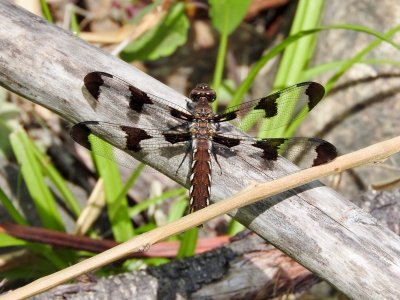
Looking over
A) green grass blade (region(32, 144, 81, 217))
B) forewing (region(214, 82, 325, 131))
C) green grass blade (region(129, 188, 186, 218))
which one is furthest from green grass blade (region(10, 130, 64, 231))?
forewing (region(214, 82, 325, 131))

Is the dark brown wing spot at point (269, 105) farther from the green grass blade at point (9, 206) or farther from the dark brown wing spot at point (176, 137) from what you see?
the green grass blade at point (9, 206)

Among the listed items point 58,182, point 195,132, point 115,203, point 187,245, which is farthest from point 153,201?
point 195,132

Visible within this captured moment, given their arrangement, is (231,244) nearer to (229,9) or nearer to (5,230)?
(5,230)

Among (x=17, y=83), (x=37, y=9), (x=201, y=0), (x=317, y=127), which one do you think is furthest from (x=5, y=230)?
(x=201, y=0)

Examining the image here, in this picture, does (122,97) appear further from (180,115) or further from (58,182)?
(58,182)

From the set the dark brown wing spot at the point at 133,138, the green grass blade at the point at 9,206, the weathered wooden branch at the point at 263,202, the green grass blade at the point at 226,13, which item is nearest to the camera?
the weathered wooden branch at the point at 263,202

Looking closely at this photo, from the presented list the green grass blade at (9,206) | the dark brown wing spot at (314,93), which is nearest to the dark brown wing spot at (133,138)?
the dark brown wing spot at (314,93)

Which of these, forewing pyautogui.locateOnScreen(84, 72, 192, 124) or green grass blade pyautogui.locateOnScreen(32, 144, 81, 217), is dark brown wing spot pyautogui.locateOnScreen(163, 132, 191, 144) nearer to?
forewing pyautogui.locateOnScreen(84, 72, 192, 124)
